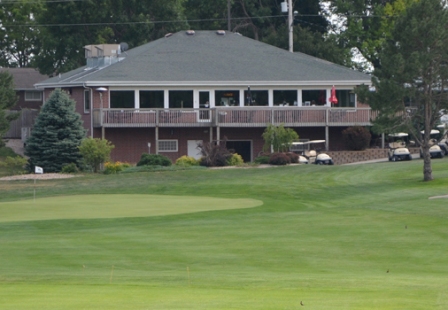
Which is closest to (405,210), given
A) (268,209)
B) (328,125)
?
(268,209)

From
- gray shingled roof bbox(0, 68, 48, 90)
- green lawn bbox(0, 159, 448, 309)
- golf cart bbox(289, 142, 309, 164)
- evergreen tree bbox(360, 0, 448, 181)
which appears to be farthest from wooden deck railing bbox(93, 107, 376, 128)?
gray shingled roof bbox(0, 68, 48, 90)

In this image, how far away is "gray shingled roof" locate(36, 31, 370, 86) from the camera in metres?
49.1

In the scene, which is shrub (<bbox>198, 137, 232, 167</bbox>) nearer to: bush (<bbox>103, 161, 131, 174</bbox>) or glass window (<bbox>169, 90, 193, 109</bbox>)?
bush (<bbox>103, 161, 131, 174</bbox>)

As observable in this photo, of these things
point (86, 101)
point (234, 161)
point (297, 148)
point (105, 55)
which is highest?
point (105, 55)

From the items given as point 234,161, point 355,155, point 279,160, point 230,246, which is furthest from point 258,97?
point 230,246

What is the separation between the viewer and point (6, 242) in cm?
1955

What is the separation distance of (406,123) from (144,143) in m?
19.4

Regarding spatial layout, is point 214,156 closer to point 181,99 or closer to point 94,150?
point 94,150

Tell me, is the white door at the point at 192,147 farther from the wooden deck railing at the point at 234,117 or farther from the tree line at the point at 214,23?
the tree line at the point at 214,23

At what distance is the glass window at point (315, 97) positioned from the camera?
2015 inches

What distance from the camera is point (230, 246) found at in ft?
60.5

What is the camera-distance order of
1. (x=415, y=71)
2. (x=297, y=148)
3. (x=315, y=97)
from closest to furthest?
(x=415, y=71)
(x=297, y=148)
(x=315, y=97)

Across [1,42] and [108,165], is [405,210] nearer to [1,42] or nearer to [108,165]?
[108,165]

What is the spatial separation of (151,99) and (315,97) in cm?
979
